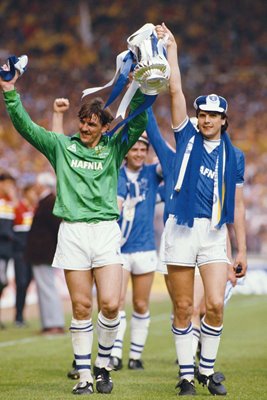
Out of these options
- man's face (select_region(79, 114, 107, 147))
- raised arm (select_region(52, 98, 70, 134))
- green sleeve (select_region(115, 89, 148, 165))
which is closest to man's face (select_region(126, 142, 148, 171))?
raised arm (select_region(52, 98, 70, 134))

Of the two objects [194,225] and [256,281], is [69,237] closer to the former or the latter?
[194,225]

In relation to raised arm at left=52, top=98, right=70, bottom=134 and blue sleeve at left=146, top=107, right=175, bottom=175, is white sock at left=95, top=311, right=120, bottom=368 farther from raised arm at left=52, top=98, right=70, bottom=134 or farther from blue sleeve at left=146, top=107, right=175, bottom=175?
blue sleeve at left=146, top=107, right=175, bottom=175

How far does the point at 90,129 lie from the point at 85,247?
913 mm

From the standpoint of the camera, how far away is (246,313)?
59.6ft

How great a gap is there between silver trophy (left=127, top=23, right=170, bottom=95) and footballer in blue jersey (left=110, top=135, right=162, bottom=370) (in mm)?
2609

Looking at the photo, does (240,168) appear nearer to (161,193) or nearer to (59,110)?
(59,110)

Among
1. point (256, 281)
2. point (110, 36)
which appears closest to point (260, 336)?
point (256, 281)

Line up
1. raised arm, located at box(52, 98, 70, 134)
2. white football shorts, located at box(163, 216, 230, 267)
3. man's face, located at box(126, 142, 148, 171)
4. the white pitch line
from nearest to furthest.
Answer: white football shorts, located at box(163, 216, 230, 267), raised arm, located at box(52, 98, 70, 134), man's face, located at box(126, 142, 148, 171), the white pitch line

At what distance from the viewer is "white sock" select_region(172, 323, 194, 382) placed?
8023mm

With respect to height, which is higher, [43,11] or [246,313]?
[43,11]

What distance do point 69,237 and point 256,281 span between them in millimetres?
15046

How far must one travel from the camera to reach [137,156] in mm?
10508

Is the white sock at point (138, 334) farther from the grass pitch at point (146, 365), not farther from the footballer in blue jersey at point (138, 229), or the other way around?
the grass pitch at point (146, 365)

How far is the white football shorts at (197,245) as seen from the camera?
26.1 ft
